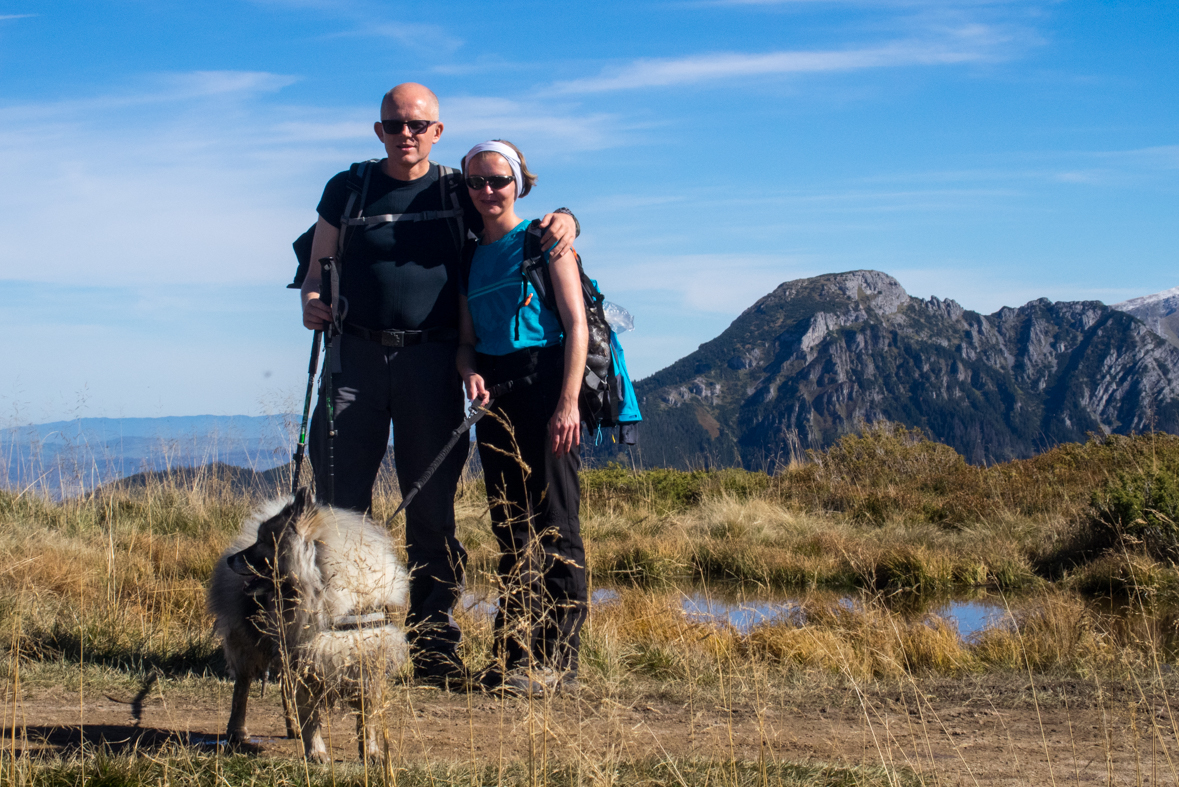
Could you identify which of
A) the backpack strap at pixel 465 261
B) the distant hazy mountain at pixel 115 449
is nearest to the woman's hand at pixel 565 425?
the backpack strap at pixel 465 261

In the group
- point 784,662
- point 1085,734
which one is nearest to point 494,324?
point 784,662

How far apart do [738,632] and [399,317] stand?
2.60 metres

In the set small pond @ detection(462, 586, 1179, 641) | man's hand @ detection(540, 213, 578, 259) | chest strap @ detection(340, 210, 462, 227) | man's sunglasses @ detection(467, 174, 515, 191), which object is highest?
man's sunglasses @ detection(467, 174, 515, 191)

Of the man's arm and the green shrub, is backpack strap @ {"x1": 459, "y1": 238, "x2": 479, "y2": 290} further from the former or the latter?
the green shrub

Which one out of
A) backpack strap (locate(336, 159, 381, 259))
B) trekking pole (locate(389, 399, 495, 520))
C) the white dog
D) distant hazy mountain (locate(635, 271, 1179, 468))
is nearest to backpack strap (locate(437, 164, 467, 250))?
backpack strap (locate(336, 159, 381, 259))

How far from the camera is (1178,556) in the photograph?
7.14m

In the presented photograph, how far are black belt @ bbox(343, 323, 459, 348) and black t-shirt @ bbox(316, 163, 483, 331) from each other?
2 centimetres

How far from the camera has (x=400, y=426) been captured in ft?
12.8

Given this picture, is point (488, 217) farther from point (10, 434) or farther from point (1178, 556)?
point (10, 434)

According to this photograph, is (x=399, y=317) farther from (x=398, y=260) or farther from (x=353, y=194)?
(x=353, y=194)

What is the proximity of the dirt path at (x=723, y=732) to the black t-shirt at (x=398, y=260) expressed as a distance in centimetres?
154

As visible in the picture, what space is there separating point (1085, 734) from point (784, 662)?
146cm

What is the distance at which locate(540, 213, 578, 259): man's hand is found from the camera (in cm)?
371

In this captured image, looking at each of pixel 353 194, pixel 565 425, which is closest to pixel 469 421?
pixel 565 425
